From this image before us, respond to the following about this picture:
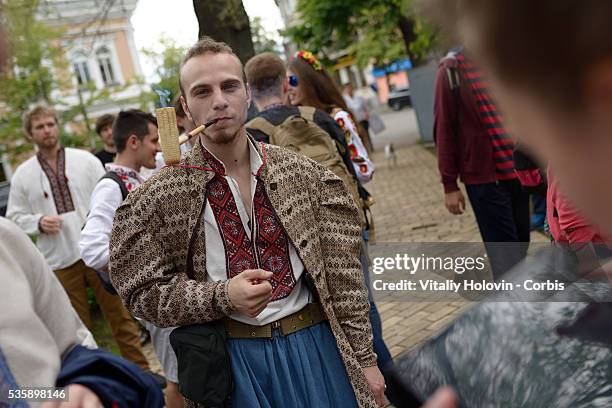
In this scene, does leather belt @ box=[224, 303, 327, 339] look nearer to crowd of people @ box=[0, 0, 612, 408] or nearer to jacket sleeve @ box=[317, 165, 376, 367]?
crowd of people @ box=[0, 0, 612, 408]

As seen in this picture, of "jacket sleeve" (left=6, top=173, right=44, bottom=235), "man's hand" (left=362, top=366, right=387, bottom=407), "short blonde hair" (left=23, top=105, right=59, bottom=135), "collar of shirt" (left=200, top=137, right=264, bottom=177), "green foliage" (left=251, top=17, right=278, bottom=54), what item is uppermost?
"green foliage" (left=251, top=17, right=278, bottom=54)

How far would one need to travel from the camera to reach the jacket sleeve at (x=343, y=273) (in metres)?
2.45

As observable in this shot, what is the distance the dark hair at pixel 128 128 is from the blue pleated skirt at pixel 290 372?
213 cm

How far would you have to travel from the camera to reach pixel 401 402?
3.08 ft

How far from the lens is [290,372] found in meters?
2.32

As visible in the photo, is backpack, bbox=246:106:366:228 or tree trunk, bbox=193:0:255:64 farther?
tree trunk, bbox=193:0:255:64

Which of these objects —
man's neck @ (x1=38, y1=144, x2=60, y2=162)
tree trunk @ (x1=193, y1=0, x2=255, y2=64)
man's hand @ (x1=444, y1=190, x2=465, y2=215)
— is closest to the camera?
man's hand @ (x1=444, y1=190, x2=465, y2=215)

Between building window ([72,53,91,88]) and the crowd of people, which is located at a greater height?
building window ([72,53,91,88])

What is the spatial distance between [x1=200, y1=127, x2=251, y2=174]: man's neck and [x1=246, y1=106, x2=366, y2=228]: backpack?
92 cm

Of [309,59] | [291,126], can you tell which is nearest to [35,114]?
[309,59]

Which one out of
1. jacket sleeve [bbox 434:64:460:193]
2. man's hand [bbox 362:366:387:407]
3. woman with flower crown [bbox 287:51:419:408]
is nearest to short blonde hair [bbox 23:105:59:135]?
woman with flower crown [bbox 287:51:419:408]

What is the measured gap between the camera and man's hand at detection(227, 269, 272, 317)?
6.81 feet

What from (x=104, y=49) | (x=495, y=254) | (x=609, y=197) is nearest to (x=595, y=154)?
(x=609, y=197)

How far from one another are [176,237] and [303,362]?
0.66 metres
